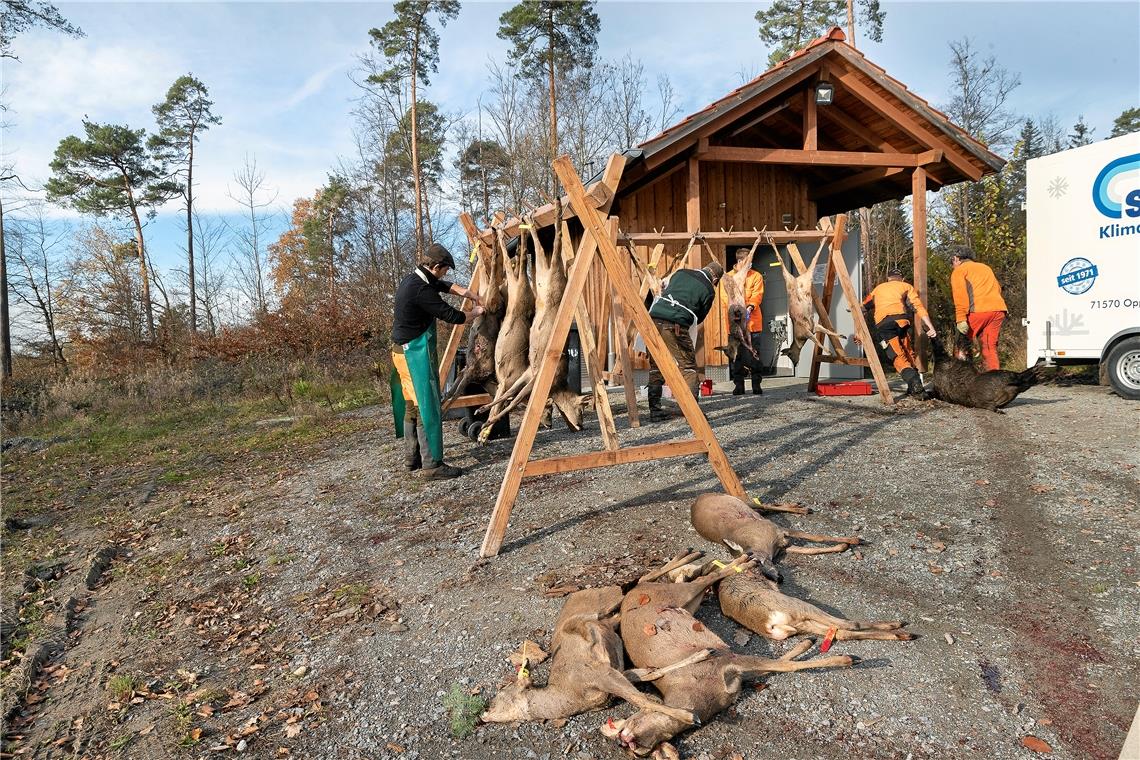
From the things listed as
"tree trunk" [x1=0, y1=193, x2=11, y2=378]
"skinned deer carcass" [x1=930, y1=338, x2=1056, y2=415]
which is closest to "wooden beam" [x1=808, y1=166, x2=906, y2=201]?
"skinned deer carcass" [x1=930, y1=338, x2=1056, y2=415]

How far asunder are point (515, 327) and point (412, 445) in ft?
6.28

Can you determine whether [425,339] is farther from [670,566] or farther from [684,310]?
[670,566]

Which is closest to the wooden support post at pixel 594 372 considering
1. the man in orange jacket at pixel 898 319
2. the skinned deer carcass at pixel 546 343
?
the skinned deer carcass at pixel 546 343

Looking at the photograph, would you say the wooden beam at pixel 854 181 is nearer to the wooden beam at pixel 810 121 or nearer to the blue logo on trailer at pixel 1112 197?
the wooden beam at pixel 810 121

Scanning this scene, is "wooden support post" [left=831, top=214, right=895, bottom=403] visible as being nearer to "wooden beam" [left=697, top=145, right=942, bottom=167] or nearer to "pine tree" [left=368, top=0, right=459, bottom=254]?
"wooden beam" [left=697, top=145, right=942, bottom=167]

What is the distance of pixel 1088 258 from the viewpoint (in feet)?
30.2

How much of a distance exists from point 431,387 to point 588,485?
5.67 ft

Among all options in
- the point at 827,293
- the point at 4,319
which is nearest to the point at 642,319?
the point at 827,293

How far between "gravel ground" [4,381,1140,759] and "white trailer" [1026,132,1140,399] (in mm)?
2430

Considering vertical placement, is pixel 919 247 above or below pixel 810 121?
below

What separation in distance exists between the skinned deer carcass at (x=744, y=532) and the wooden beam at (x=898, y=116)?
29.5 feet

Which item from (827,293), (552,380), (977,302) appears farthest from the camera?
(827,293)

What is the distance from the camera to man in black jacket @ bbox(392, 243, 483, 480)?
5.94m

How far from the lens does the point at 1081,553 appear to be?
390 cm
